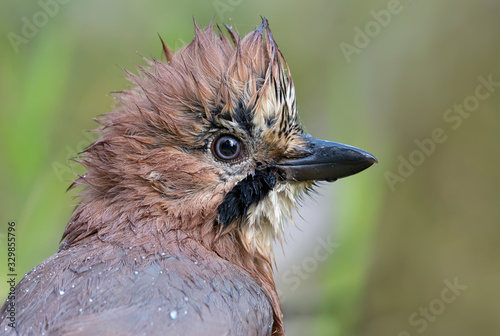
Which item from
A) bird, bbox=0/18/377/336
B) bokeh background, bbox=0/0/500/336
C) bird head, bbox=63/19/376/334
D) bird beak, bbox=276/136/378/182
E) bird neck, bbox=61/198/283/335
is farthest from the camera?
bokeh background, bbox=0/0/500/336

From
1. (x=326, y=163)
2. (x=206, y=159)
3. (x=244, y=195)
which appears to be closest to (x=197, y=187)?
(x=206, y=159)

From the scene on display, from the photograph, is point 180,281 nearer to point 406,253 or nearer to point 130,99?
point 130,99

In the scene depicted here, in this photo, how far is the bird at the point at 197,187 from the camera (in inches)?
112

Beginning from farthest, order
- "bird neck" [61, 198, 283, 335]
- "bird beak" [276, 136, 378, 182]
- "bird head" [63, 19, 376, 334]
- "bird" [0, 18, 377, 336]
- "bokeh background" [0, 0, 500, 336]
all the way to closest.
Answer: "bokeh background" [0, 0, 500, 336]
"bird beak" [276, 136, 378, 182]
"bird head" [63, 19, 376, 334]
"bird neck" [61, 198, 283, 335]
"bird" [0, 18, 377, 336]

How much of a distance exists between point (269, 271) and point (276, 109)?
926mm

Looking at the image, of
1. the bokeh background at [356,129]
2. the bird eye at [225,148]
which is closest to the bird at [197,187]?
the bird eye at [225,148]

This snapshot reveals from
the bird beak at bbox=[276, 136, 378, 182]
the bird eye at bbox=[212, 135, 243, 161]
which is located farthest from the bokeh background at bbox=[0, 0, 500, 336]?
the bird eye at bbox=[212, 135, 243, 161]

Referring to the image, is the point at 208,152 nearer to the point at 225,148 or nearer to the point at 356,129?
the point at 225,148

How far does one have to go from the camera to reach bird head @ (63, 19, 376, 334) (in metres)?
3.22

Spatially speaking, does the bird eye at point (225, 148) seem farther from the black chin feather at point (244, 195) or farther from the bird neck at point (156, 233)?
the bird neck at point (156, 233)

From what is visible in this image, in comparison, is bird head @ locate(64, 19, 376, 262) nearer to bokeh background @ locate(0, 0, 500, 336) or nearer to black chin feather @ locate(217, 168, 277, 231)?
black chin feather @ locate(217, 168, 277, 231)

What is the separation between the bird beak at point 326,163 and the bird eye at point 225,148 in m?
0.30

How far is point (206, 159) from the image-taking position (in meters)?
3.29

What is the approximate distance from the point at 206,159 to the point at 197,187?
156 mm
